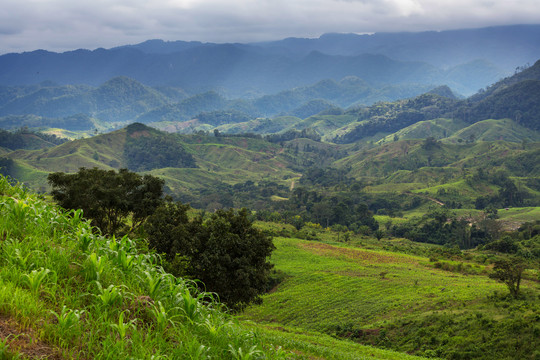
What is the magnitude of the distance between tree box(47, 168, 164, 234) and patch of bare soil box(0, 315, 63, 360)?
2913cm

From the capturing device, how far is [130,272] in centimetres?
673

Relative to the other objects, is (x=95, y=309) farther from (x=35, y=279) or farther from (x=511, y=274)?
(x=511, y=274)

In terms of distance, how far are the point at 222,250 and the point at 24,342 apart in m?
22.3

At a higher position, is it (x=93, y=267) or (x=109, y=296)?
(x=93, y=267)

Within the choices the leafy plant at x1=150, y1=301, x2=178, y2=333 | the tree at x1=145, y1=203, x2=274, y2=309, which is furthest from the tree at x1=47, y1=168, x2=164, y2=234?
the leafy plant at x1=150, y1=301, x2=178, y2=333

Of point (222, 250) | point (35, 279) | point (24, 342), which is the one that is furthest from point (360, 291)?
point (24, 342)

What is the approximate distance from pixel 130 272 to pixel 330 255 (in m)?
68.2

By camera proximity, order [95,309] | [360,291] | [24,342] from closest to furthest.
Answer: [24,342] → [95,309] → [360,291]

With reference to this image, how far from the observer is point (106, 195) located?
33.1m

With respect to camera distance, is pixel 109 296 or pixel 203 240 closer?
pixel 109 296

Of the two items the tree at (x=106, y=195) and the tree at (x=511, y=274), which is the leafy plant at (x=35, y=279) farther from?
the tree at (x=511, y=274)

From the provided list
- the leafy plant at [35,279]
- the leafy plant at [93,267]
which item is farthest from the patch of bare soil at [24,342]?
the leafy plant at [93,267]

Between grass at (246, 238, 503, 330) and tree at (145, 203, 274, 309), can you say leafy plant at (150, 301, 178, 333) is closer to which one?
tree at (145, 203, 274, 309)

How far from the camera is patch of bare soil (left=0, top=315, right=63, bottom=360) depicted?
4.96 metres
